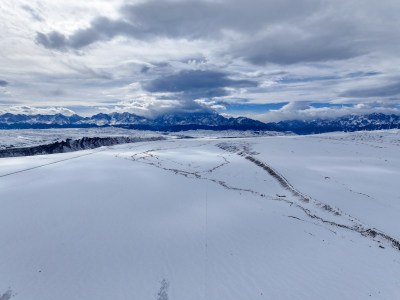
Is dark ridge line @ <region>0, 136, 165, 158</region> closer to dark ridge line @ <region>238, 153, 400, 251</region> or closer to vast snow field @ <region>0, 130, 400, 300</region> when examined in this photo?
vast snow field @ <region>0, 130, 400, 300</region>

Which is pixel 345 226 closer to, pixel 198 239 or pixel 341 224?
pixel 341 224

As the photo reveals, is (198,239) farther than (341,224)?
No

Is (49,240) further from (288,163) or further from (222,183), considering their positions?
(288,163)

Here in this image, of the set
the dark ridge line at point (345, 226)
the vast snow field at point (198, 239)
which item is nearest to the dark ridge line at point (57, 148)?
the vast snow field at point (198, 239)

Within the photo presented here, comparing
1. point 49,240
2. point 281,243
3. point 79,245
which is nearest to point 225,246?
point 281,243

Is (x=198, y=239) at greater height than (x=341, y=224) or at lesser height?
greater

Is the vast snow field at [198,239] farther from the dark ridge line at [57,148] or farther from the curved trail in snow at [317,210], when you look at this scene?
the dark ridge line at [57,148]

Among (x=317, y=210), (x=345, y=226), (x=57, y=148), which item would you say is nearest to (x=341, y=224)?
(x=345, y=226)

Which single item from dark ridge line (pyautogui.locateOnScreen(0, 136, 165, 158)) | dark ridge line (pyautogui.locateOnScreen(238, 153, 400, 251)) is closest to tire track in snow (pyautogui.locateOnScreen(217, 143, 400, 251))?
dark ridge line (pyautogui.locateOnScreen(238, 153, 400, 251))
